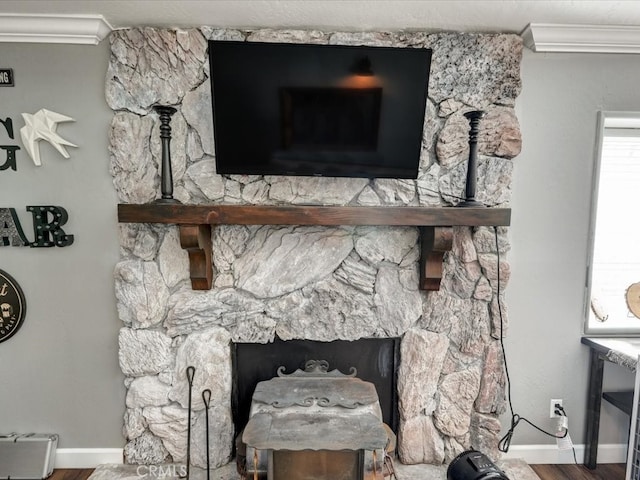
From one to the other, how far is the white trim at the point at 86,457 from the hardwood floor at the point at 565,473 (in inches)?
1.1

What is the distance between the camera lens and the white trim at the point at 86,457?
189cm

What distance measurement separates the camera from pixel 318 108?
162 centimetres

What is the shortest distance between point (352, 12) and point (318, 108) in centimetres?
44

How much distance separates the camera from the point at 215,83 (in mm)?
1593

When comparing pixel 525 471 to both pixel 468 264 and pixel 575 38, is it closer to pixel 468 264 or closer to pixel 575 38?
pixel 468 264

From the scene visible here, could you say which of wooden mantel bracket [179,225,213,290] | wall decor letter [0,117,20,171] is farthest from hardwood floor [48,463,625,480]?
wall decor letter [0,117,20,171]

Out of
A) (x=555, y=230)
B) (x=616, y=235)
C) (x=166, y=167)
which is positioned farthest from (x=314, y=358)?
(x=616, y=235)

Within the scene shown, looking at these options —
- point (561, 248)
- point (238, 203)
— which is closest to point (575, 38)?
point (561, 248)

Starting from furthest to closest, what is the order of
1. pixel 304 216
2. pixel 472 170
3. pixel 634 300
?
pixel 634 300 < pixel 472 170 < pixel 304 216

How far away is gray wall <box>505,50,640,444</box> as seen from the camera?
183 centimetres

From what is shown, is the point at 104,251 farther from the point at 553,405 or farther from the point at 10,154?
the point at 553,405

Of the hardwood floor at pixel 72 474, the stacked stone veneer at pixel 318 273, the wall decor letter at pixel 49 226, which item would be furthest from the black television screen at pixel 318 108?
the hardwood floor at pixel 72 474

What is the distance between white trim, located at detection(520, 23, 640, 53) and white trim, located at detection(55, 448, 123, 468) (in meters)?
2.92

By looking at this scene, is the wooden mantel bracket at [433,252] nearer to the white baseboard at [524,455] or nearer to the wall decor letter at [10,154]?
the white baseboard at [524,455]
